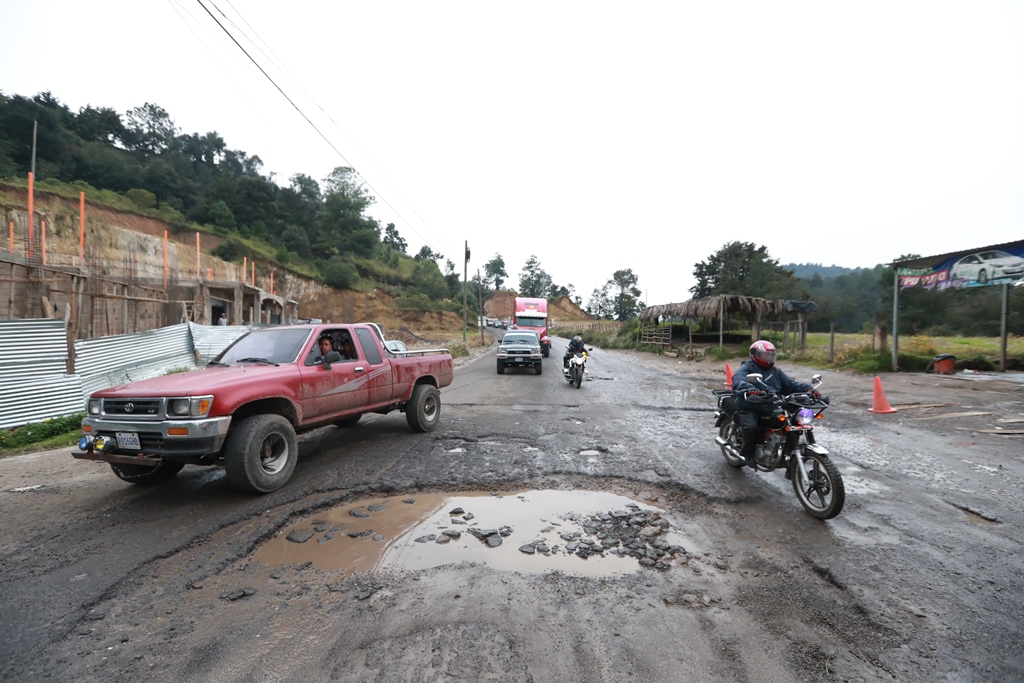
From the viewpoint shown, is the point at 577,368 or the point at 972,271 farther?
the point at 972,271

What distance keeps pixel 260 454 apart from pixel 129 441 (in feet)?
3.60

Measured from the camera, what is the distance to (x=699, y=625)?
273 centimetres

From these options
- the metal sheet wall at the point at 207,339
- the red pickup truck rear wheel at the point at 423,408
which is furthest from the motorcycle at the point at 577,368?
the metal sheet wall at the point at 207,339

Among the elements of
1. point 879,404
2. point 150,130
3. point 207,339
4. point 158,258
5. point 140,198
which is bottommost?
point 879,404

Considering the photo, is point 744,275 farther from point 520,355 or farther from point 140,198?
point 140,198

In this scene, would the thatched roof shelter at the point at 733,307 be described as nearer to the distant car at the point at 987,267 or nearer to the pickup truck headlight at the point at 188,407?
the distant car at the point at 987,267

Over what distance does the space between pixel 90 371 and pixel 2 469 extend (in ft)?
11.9

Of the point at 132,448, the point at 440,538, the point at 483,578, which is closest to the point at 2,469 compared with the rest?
the point at 132,448

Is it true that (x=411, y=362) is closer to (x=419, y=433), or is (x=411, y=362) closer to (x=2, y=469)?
(x=419, y=433)

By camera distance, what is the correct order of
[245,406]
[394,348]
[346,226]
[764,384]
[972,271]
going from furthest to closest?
[346,226] < [972,271] < [394,348] < [764,384] < [245,406]

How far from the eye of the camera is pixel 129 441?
14.6 feet

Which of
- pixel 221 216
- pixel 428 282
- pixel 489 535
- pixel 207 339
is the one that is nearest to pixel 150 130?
pixel 221 216

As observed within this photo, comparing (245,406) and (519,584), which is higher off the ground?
(245,406)

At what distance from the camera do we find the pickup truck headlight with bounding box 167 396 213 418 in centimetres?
432
